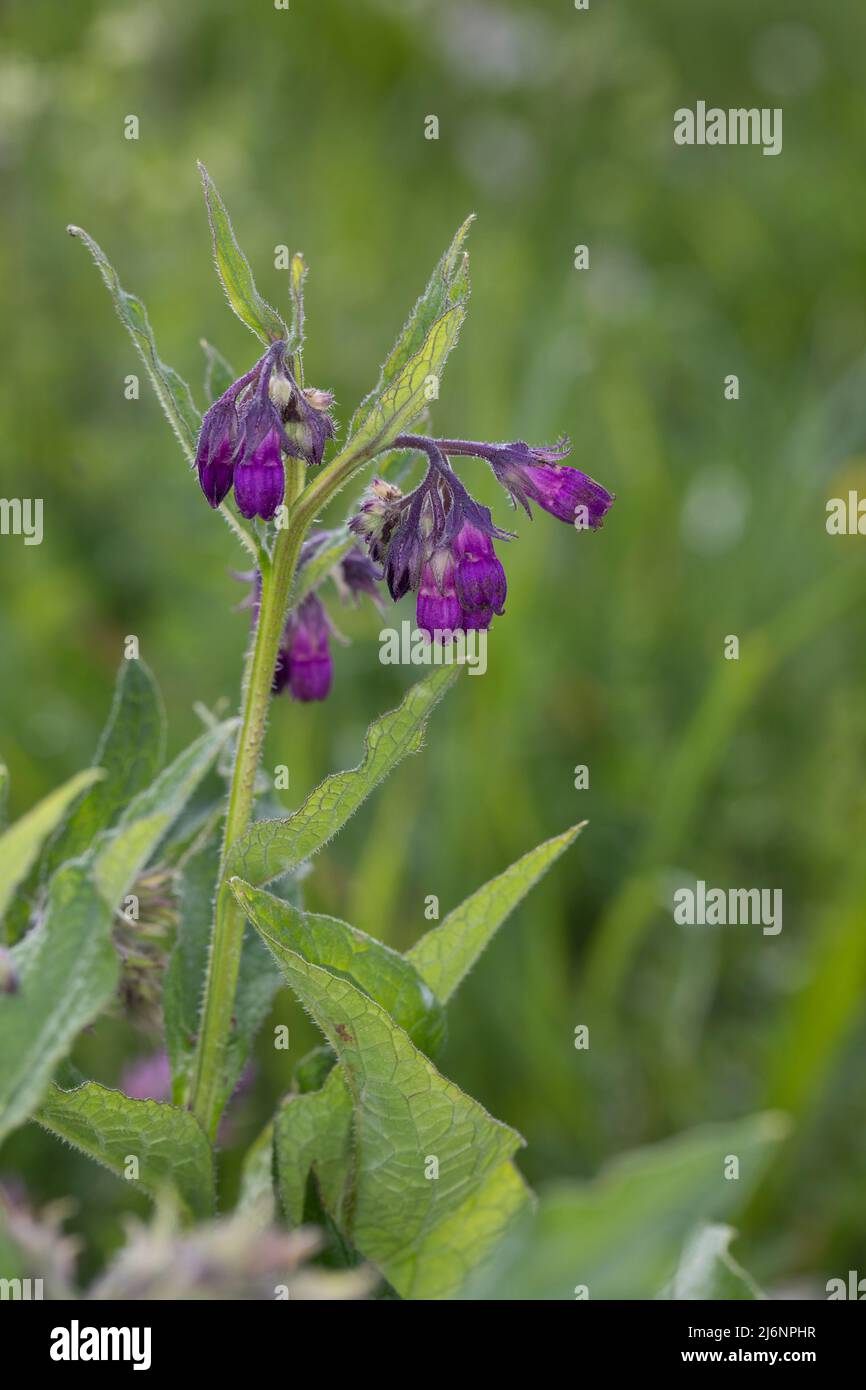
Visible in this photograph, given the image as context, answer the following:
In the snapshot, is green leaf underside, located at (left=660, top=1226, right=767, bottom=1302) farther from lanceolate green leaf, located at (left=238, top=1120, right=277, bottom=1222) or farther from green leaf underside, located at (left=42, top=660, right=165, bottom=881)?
green leaf underside, located at (left=42, top=660, right=165, bottom=881)

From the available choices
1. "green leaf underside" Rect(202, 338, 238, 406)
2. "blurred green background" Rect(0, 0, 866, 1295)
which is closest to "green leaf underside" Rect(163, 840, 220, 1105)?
"green leaf underside" Rect(202, 338, 238, 406)

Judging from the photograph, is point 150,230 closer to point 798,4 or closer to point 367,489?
point 367,489

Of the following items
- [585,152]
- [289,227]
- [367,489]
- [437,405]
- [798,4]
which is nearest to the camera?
[367,489]

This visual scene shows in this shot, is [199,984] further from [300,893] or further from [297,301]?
[297,301]

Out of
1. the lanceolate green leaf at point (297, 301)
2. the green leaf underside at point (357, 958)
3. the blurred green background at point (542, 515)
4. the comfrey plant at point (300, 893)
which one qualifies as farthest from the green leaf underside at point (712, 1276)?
the blurred green background at point (542, 515)

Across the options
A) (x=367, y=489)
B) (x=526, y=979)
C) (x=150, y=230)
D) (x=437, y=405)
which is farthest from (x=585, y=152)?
(x=367, y=489)

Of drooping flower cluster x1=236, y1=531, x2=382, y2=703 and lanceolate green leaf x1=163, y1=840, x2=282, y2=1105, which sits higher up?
drooping flower cluster x1=236, y1=531, x2=382, y2=703
